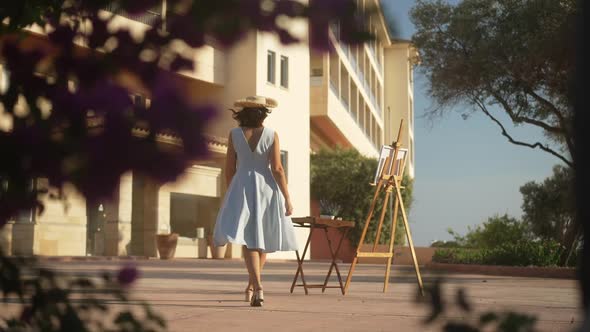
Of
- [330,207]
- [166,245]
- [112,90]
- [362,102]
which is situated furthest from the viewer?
[362,102]

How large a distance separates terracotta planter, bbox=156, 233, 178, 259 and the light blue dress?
60.1 ft

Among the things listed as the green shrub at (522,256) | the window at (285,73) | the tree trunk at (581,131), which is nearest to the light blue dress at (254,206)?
the tree trunk at (581,131)

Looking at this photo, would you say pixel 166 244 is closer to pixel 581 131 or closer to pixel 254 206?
pixel 254 206

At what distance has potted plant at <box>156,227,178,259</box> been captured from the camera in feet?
83.6

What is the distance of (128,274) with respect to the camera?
1.41 m

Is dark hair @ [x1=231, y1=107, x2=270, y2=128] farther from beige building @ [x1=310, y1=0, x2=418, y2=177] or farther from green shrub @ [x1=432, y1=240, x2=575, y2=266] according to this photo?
green shrub @ [x1=432, y1=240, x2=575, y2=266]

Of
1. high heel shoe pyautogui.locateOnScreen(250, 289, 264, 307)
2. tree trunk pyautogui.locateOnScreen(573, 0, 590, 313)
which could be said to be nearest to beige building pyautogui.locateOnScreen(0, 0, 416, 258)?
high heel shoe pyautogui.locateOnScreen(250, 289, 264, 307)

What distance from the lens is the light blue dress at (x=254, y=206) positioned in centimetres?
725

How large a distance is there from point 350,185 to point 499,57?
16.0 metres

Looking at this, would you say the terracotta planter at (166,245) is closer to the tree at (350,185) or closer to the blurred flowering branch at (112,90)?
the tree at (350,185)

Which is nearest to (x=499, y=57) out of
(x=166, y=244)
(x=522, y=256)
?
(x=522, y=256)

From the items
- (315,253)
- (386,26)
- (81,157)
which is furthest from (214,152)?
(315,253)

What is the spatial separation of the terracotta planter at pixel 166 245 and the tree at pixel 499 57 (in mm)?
9257

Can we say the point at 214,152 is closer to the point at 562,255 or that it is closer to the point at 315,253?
the point at 562,255
